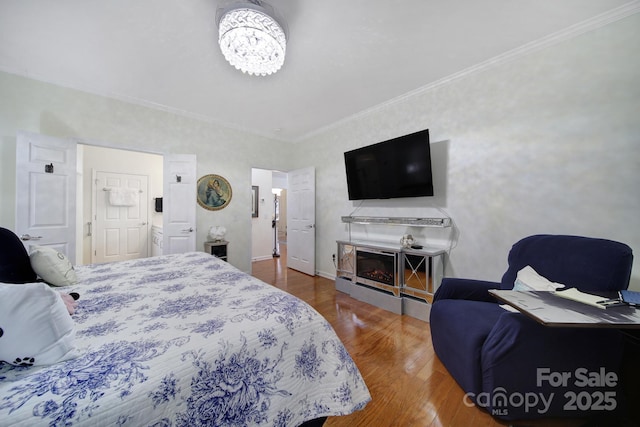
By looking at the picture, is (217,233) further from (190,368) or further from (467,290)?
(467,290)

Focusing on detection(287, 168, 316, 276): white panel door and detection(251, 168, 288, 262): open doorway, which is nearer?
detection(287, 168, 316, 276): white panel door

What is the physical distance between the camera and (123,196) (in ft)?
15.4

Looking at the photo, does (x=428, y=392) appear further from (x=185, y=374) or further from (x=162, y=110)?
(x=162, y=110)

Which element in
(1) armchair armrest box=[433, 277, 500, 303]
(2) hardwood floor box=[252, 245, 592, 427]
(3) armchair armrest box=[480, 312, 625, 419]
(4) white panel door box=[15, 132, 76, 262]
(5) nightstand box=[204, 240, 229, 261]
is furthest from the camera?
(5) nightstand box=[204, 240, 229, 261]

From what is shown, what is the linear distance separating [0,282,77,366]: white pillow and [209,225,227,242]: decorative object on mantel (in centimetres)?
288

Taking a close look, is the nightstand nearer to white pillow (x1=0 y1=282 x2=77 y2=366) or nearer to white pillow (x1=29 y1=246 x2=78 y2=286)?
white pillow (x1=29 y1=246 x2=78 y2=286)

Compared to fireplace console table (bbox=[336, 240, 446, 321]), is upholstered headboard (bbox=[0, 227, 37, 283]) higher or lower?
higher

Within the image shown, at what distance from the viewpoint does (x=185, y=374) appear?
0.78m

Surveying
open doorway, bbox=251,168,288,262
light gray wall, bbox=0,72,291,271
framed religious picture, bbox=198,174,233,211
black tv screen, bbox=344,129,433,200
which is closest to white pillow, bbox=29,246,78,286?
light gray wall, bbox=0,72,291,271

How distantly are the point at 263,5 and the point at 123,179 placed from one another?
16.7 ft

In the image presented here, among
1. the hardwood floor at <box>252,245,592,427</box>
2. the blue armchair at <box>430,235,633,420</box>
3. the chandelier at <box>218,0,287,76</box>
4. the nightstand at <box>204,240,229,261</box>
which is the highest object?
the chandelier at <box>218,0,287,76</box>

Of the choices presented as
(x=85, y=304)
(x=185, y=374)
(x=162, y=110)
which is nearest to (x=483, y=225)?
(x=185, y=374)

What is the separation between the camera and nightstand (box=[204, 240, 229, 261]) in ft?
12.0

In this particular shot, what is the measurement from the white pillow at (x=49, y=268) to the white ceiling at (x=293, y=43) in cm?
187
